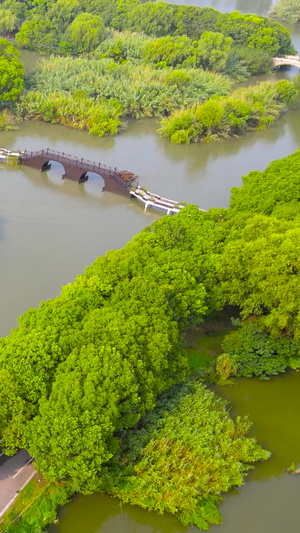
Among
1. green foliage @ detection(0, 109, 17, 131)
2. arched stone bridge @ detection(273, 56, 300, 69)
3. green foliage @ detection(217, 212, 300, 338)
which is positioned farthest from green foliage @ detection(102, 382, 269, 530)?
arched stone bridge @ detection(273, 56, 300, 69)

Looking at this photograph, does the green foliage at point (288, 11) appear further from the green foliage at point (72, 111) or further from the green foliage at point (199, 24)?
the green foliage at point (72, 111)

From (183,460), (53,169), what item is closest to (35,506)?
(183,460)

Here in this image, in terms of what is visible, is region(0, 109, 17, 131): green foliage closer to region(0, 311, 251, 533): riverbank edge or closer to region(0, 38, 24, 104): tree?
region(0, 38, 24, 104): tree

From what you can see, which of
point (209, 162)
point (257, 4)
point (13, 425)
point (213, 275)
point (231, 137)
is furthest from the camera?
point (257, 4)


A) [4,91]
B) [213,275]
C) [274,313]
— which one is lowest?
[274,313]

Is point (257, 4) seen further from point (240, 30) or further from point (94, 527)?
point (94, 527)

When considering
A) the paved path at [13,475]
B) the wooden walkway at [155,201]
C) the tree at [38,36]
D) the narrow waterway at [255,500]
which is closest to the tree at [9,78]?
the wooden walkway at [155,201]

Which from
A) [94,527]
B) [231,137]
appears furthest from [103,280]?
[231,137]

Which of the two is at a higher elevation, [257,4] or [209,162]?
[257,4]
